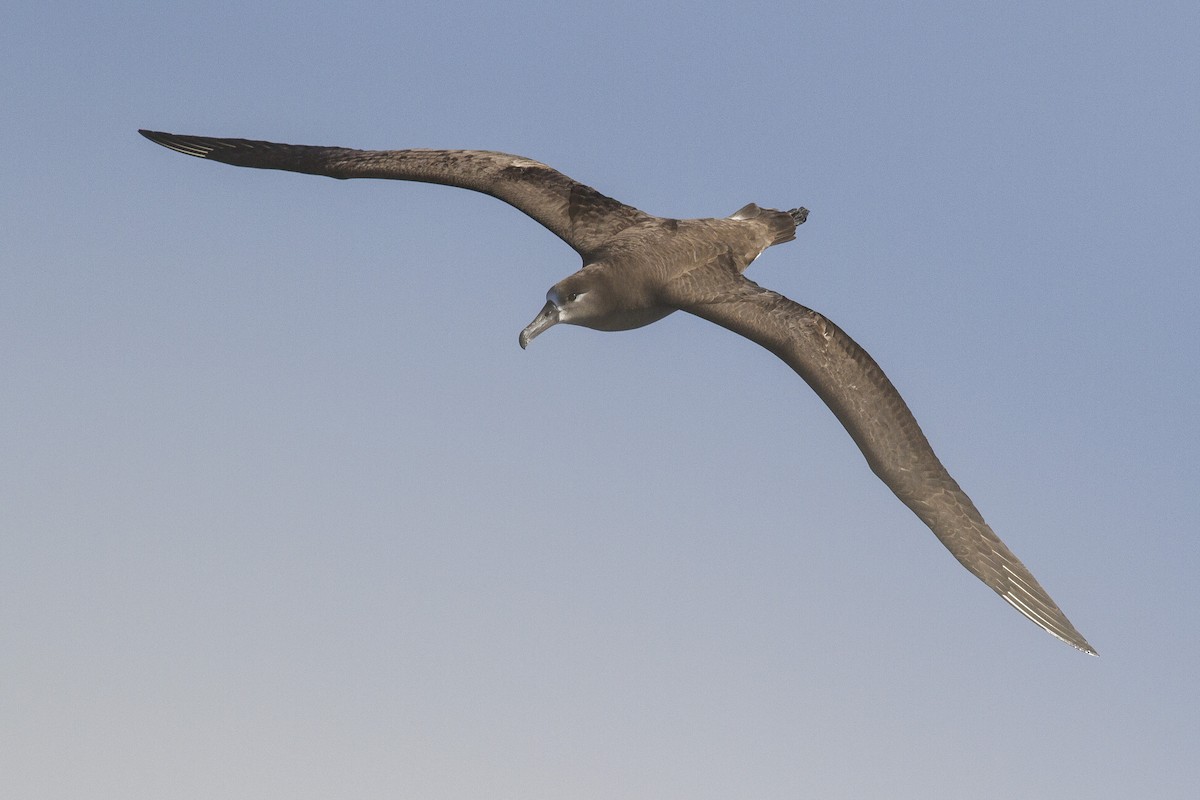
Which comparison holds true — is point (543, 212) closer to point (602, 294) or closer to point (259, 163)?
point (602, 294)

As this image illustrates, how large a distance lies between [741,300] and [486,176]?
3.91 m

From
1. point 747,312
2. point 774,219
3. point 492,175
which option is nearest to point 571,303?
point 747,312

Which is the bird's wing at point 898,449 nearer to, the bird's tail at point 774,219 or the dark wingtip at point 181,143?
the bird's tail at point 774,219

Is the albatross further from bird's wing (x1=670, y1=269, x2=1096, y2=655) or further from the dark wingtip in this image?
the dark wingtip

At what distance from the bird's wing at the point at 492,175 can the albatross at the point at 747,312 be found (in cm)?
2

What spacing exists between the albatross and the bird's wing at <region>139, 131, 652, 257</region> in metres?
0.02

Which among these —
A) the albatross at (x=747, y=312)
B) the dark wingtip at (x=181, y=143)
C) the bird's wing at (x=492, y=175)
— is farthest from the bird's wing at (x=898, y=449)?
the dark wingtip at (x=181, y=143)

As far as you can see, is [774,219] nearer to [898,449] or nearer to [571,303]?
[571,303]

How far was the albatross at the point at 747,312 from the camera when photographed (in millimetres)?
17234

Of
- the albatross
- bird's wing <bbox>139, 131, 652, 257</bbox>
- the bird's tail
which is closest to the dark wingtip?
bird's wing <bbox>139, 131, 652, 257</bbox>

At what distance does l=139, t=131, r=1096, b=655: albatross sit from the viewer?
1723 cm

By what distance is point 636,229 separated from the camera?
1892 cm

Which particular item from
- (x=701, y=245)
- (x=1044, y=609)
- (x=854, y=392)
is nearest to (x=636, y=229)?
(x=701, y=245)

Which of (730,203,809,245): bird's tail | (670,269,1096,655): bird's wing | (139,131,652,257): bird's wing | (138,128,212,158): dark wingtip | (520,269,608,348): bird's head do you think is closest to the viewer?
(670,269,1096,655): bird's wing
